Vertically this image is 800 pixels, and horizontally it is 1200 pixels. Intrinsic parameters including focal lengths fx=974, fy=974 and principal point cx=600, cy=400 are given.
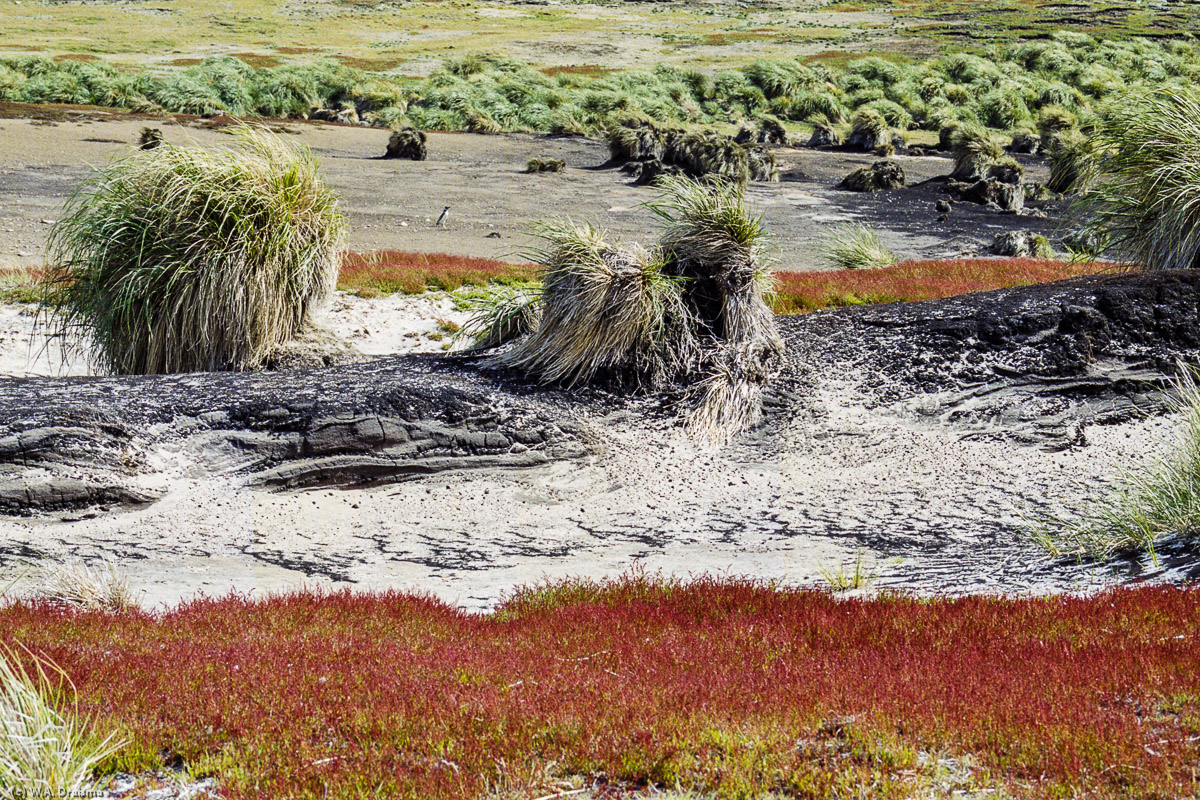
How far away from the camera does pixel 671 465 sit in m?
8.49

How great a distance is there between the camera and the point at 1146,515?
6141mm

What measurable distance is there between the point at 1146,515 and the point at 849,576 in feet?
6.22

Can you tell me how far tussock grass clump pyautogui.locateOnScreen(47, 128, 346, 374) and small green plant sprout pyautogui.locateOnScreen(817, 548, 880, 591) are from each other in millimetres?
6378

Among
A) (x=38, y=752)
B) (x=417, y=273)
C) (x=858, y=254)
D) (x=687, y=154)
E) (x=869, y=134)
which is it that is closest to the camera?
(x=38, y=752)

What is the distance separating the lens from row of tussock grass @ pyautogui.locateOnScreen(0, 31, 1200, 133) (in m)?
45.8

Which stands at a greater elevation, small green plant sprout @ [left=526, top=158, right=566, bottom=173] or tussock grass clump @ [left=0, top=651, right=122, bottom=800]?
small green plant sprout @ [left=526, top=158, right=566, bottom=173]

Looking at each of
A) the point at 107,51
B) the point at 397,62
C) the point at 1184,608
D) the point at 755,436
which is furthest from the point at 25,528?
the point at 107,51

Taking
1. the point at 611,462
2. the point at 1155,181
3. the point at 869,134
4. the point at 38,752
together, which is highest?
the point at 869,134

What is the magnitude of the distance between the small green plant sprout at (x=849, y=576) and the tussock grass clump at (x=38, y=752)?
4055mm

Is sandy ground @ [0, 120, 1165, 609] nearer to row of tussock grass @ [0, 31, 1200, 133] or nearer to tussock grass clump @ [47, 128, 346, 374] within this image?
tussock grass clump @ [47, 128, 346, 374]

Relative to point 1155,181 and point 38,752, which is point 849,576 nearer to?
point 38,752

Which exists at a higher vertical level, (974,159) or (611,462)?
(974,159)

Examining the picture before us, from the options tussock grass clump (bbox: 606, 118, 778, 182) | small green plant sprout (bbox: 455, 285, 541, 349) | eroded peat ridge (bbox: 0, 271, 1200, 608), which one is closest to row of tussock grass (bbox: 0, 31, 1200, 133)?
tussock grass clump (bbox: 606, 118, 778, 182)

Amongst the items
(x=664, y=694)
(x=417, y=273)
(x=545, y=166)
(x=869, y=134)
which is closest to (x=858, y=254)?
(x=417, y=273)
